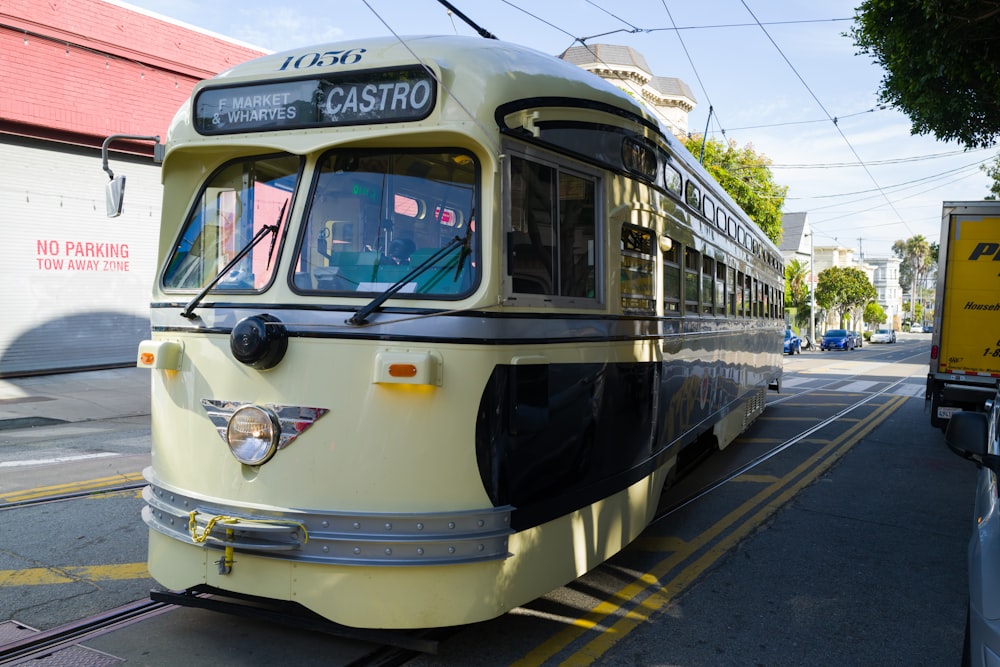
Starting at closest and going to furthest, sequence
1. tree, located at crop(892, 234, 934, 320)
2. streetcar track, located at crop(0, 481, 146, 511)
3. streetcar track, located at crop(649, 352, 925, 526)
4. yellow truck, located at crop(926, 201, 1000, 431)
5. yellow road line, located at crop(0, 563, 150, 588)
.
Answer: yellow road line, located at crop(0, 563, 150, 588), streetcar track, located at crop(0, 481, 146, 511), streetcar track, located at crop(649, 352, 925, 526), yellow truck, located at crop(926, 201, 1000, 431), tree, located at crop(892, 234, 934, 320)

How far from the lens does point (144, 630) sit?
165 inches

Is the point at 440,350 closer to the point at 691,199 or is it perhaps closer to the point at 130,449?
the point at 691,199

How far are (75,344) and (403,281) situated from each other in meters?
14.7

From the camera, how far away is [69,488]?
7.32 m

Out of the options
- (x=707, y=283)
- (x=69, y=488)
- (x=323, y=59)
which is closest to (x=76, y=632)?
(x=323, y=59)

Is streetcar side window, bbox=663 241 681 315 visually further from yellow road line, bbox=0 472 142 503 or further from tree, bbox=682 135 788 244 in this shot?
tree, bbox=682 135 788 244

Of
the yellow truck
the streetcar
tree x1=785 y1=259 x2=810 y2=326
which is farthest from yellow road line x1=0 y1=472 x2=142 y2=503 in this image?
tree x1=785 y1=259 x2=810 y2=326

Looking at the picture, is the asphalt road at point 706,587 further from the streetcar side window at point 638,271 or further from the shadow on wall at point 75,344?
the shadow on wall at point 75,344

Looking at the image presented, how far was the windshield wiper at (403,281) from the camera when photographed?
3.54 m

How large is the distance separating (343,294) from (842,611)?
360 centimetres

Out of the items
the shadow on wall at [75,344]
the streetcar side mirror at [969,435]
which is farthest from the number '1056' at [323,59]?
the shadow on wall at [75,344]

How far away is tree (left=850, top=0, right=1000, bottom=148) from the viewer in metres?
8.87

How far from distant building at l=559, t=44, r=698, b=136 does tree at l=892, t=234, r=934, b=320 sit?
76.3 meters

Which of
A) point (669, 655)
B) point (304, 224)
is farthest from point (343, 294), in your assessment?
point (669, 655)
